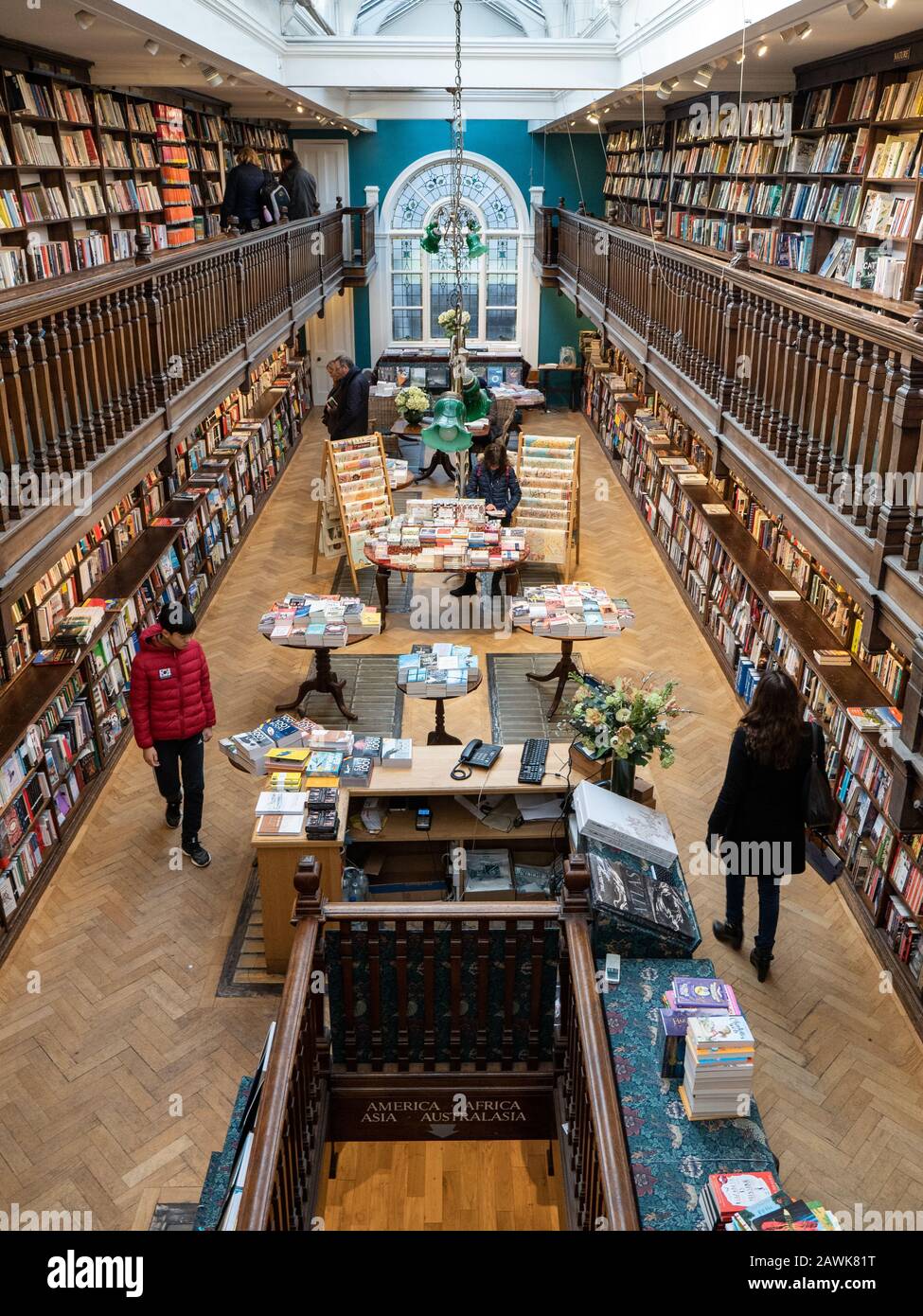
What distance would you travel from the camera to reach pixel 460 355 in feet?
20.4

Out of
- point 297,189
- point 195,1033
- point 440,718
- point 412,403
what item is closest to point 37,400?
point 195,1033

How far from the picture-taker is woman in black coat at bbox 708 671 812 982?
15.0ft

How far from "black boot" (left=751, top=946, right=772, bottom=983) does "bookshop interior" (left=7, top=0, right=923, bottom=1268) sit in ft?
0.17

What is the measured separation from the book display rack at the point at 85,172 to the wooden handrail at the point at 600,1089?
5.27m

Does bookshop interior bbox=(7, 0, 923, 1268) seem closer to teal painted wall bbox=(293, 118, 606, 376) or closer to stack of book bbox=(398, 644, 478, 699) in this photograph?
stack of book bbox=(398, 644, 478, 699)

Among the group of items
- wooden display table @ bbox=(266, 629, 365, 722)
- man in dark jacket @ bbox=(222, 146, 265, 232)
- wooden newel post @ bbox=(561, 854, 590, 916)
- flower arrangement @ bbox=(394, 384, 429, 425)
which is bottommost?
wooden display table @ bbox=(266, 629, 365, 722)

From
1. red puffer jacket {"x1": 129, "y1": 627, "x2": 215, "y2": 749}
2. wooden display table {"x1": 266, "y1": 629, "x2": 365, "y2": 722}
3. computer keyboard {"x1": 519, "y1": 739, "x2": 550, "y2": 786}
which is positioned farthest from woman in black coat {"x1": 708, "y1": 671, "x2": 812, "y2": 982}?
wooden display table {"x1": 266, "y1": 629, "x2": 365, "y2": 722}

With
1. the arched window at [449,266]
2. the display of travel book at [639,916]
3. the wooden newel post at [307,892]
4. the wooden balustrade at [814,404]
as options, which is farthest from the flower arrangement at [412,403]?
the wooden newel post at [307,892]

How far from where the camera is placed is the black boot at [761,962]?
5.04m

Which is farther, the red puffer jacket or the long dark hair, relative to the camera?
the red puffer jacket

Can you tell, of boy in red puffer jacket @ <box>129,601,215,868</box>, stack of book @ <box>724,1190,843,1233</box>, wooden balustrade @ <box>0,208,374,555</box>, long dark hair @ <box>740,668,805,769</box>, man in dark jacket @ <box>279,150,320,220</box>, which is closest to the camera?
stack of book @ <box>724,1190,843,1233</box>

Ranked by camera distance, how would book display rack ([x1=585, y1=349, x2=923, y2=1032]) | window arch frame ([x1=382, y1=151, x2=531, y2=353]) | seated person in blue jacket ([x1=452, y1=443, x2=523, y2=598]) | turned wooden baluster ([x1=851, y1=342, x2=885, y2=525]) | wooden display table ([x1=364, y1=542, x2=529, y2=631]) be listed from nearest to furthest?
turned wooden baluster ([x1=851, y1=342, x2=885, y2=525]) → book display rack ([x1=585, y1=349, x2=923, y2=1032]) → wooden display table ([x1=364, y1=542, x2=529, y2=631]) → seated person in blue jacket ([x1=452, y1=443, x2=523, y2=598]) → window arch frame ([x1=382, y1=151, x2=531, y2=353])

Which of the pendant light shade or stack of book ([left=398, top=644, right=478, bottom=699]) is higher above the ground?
the pendant light shade
